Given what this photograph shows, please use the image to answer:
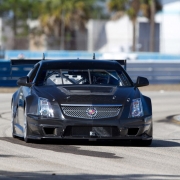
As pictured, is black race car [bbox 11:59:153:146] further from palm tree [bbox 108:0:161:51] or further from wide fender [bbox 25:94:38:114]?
palm tree [bbox 108:0:161:51]

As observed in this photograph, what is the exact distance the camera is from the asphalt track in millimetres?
8195

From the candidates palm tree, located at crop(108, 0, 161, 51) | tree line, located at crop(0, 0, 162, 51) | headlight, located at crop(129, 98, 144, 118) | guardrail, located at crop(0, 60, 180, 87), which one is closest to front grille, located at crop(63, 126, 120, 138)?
headlight, located at crop(129, 98, 144, 118)

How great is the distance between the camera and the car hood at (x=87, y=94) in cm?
1077

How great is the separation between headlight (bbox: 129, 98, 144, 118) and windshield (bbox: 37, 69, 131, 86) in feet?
3.01

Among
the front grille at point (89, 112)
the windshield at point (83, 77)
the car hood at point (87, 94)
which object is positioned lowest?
the front grille at point (89, 112)

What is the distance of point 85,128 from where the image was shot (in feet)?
35.1

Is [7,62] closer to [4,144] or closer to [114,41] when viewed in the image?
[4,144]

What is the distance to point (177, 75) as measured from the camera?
110 ft

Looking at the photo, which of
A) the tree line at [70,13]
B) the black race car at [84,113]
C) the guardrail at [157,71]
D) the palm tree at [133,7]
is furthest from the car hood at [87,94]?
the palm tree at [133,7]

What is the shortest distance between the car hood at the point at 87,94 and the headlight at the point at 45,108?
8cm

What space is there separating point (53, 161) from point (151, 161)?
4.43ft

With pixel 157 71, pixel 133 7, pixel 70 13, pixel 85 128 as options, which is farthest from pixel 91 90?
→ pixel 70 13

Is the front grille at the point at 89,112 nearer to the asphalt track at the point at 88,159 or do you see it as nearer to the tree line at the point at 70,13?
the asphalt track at the point at 88,159

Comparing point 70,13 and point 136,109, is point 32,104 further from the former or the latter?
point 70,13
